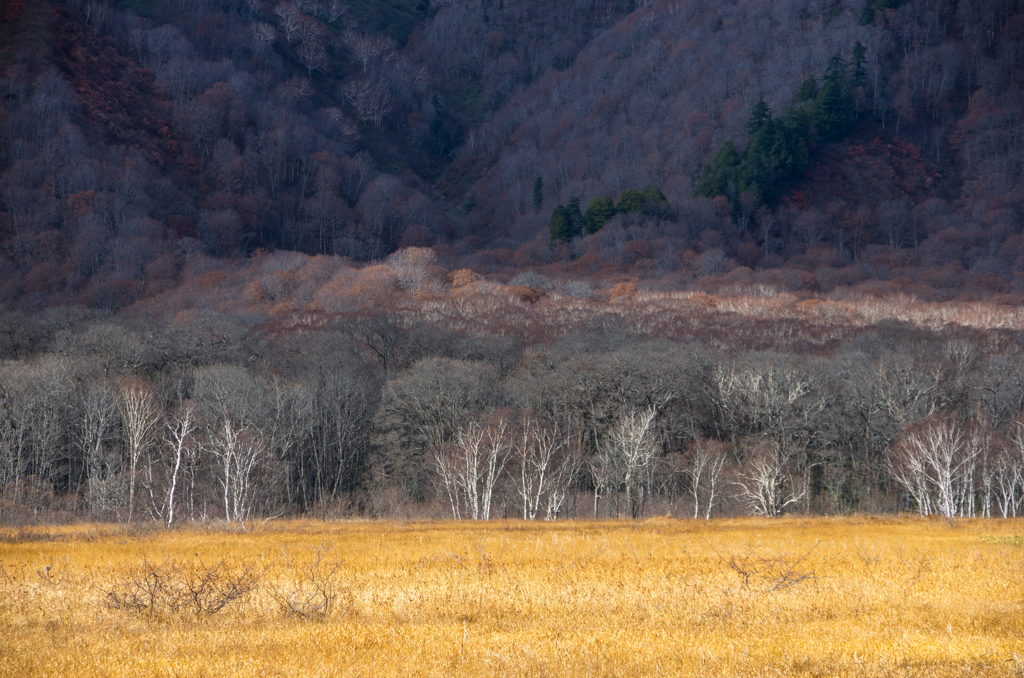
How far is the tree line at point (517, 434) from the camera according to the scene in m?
54.0

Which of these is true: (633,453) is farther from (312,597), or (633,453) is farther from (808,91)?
(808,91)

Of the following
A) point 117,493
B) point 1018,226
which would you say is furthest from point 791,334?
point 1018,226

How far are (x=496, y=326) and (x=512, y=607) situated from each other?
8970 centimetres

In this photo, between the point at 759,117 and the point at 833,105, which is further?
the point at 833,105

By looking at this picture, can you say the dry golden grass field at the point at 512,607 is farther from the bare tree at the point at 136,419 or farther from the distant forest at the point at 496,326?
the bare tree at the point at 136,419

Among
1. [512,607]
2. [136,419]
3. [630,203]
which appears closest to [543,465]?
[136,419]

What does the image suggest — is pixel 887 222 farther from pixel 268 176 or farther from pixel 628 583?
pixel 628 583

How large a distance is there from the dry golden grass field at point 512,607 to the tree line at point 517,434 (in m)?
22.5

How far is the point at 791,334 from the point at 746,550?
85109 millimetres

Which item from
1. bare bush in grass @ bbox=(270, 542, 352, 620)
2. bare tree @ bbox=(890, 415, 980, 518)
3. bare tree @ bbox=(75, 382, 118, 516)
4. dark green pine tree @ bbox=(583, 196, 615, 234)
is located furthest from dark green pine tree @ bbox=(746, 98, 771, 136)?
bare bush in grass @ bbox=(270, 542, 352, 620)

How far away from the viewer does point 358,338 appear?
3861 inches

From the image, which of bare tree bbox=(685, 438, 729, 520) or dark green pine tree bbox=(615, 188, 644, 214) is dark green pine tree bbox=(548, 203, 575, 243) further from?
bare tree bbox=(685, 438, 729, 520)

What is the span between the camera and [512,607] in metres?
18.1

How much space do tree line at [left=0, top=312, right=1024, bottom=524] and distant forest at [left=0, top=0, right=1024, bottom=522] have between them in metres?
0.41
